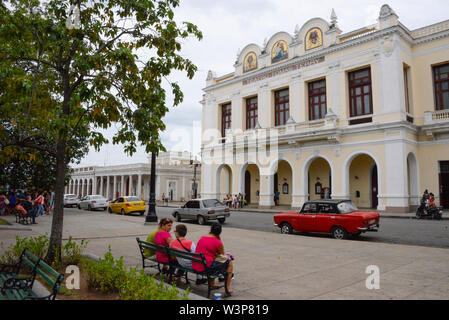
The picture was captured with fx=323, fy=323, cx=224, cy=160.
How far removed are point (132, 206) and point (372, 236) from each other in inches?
708

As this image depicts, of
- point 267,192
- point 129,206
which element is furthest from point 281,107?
point 129,206

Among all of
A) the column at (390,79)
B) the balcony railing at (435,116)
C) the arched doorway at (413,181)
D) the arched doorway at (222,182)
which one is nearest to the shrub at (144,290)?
the column at (390,79)

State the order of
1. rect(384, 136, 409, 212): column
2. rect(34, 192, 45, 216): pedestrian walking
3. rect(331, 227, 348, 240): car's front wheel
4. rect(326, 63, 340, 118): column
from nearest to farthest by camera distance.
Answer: rect(331, 227, 348, 240): car's front wheel, rect(34, 192, 45, 216): pedestrian walking, rect(384, 136, 409, 212): column, rect(326, 63, 340, 118): column

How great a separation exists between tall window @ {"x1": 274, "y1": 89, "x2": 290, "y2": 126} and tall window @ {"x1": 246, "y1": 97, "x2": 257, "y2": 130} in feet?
8.73

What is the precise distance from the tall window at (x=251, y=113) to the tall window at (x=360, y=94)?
1014 cm

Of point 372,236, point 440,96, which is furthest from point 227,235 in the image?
point 440,96

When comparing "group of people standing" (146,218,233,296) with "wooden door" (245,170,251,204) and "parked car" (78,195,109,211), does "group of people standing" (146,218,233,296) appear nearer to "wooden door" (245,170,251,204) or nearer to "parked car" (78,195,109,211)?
"parked car" (78,195,109,211)

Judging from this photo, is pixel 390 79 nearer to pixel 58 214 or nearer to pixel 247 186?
pixel 247 186

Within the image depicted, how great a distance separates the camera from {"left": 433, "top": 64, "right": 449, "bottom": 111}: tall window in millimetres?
23672

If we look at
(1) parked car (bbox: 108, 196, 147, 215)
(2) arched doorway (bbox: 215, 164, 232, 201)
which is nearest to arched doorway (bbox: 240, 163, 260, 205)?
(2) arched doorway (bbox: 215, 164, 232, 201)

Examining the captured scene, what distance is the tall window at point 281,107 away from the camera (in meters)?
31.1

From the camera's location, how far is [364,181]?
27.0 m

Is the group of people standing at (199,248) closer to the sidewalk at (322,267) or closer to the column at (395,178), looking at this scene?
the sidewalk at (322,267)

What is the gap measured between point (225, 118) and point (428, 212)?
23221 millimetres
